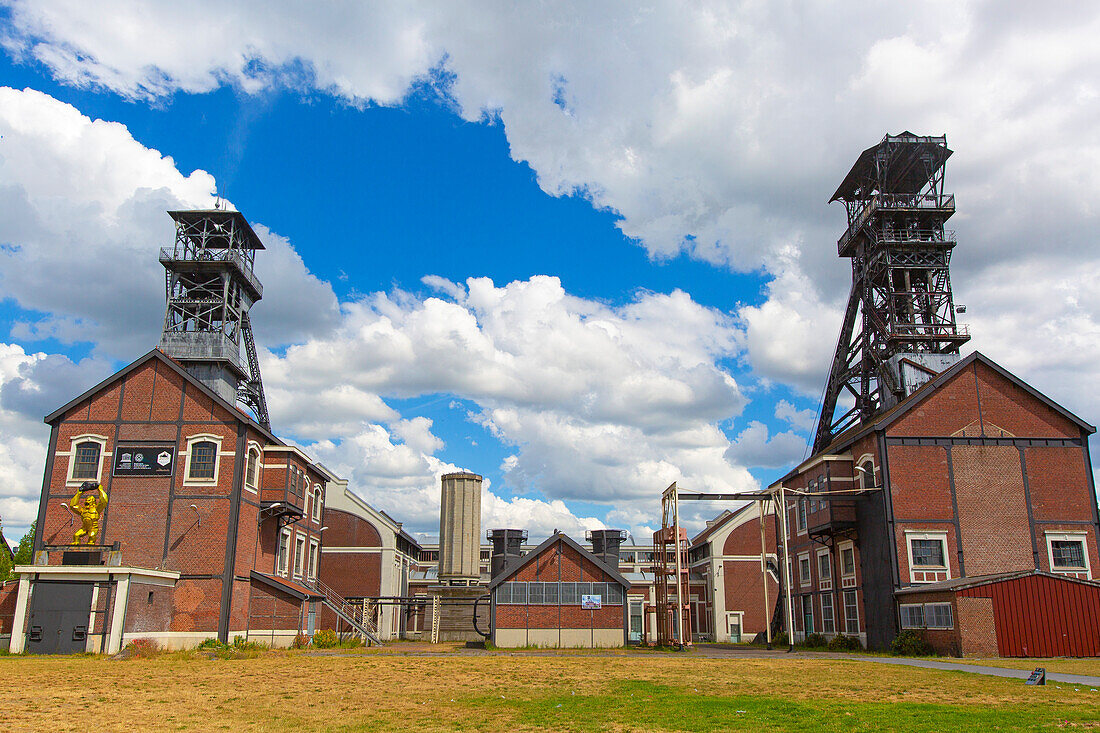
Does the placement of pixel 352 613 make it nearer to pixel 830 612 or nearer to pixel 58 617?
pixel 58 617

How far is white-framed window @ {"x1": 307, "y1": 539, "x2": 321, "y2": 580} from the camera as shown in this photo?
46775 millimetres

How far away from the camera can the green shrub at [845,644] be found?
124 feet

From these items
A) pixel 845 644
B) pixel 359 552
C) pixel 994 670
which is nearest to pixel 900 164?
pixel 845 644

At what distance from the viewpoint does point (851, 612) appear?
129ft

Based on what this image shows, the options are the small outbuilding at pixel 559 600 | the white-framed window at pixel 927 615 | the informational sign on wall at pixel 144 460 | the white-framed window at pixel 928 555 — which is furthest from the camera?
the small outbuilding at pixel 559 600

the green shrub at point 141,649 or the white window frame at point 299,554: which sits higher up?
the white window frame at point 299,554

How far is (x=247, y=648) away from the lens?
33.5 m

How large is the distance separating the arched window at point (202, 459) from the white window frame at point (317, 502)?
37.1 feet

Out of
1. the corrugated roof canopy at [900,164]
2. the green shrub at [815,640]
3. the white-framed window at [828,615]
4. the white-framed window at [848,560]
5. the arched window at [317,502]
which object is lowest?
→ the green shrub at [815,640]

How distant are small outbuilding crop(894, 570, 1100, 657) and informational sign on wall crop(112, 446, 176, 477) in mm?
33463

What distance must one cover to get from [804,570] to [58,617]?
37.1 meters

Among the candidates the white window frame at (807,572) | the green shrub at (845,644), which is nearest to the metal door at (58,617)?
the green shrub at (845,644)

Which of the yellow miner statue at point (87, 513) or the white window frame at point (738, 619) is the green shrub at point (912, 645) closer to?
the white window frame at point (738, 619)

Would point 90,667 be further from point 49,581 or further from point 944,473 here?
point 944,473
